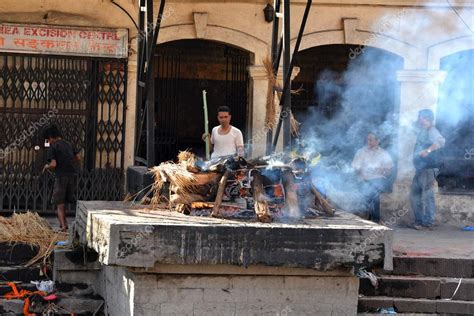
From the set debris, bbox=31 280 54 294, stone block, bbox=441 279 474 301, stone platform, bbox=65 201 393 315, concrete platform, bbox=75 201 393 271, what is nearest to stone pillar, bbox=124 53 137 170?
debris, bbox=31 280 54 294

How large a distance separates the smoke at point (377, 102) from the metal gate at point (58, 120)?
298cm

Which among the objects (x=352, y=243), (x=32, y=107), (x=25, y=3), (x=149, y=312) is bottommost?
(x=149, y=312)

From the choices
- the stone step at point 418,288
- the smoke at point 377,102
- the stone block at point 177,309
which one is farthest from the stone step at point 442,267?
the stone block at point 177,309

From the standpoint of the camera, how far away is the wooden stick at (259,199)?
8.27m

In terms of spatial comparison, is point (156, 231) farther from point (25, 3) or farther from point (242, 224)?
point (25, 3)

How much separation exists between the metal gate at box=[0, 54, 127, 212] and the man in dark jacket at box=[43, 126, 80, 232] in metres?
1.57

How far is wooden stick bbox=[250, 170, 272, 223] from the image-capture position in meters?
8.27

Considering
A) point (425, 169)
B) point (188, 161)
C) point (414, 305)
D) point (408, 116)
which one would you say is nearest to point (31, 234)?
point (188, 161)

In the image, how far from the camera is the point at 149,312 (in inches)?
320

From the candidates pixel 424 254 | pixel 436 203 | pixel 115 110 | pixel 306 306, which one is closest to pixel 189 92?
pixel 115 110

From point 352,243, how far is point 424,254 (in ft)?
A: 10.2

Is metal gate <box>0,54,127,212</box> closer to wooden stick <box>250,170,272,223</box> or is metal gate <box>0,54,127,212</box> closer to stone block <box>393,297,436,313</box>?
stone block <box>393,297,436,313</box>

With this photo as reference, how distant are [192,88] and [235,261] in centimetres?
1028

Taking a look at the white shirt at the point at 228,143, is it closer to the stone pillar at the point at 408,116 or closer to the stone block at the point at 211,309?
the stone block at the point at 211,309
